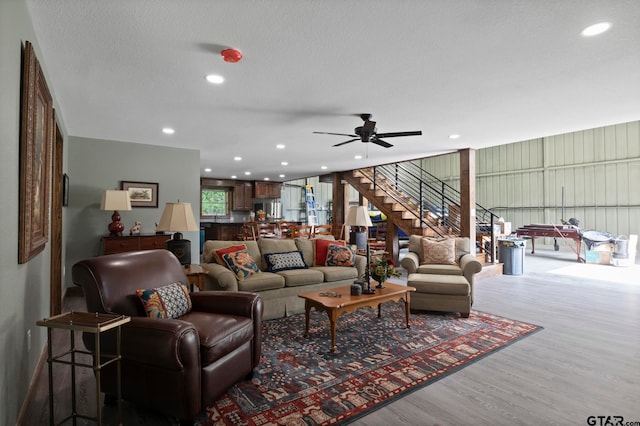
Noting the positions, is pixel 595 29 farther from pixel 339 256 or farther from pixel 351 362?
pixel 339 256

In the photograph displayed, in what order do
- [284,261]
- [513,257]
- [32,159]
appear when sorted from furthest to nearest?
[513,257]
[284,261]
[32,159]

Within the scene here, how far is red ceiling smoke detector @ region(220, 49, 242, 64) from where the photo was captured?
8.25 ft

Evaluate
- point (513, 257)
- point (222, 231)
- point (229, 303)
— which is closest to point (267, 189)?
point (222, 231)

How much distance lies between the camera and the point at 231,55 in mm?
2557

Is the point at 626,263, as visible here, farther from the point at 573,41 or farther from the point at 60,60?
the point at 60,60

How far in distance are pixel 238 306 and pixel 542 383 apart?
2.22 metres

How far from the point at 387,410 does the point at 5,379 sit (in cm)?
202

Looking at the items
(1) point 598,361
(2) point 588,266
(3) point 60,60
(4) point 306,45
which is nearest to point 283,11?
(4) point 306,45

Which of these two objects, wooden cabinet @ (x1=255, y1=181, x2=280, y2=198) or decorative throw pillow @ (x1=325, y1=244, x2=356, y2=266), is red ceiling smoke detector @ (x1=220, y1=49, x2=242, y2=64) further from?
wooden cabinet @ (x1=255, y1=181, x2=280, y2=198)

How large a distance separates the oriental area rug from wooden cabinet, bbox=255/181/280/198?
7.98 m

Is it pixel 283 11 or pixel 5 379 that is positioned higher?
pixel 283 11

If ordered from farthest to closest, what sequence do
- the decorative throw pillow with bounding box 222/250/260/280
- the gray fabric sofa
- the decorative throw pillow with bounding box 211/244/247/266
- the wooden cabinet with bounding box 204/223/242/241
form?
the wooden cabinet with bounding box 204/223/242/241
the decorative throw pillow with bounding box 211/244/247/266
the decorative throw pillow with bounding box 222/250/260/280
the gray fabric sofa

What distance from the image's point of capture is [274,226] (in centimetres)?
859

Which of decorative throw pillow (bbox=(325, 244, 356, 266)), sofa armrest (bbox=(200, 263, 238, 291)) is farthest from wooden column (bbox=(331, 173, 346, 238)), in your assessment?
sofa armrest (bbox=(200, 263, 238, 291))
